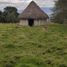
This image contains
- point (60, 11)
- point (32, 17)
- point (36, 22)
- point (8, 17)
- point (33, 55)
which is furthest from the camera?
point (8, 17)

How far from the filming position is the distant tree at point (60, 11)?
95.3 ft

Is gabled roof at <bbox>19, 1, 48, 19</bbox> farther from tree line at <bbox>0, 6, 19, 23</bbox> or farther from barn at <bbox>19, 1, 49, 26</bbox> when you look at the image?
tree line at <bbox>0, 6, 19, 23</bbox>

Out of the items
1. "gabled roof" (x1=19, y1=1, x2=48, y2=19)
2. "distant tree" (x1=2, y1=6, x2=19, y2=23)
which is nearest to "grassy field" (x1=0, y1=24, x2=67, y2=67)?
"gabled roof" (x1=19, y1=1, x2=48, y2=19)

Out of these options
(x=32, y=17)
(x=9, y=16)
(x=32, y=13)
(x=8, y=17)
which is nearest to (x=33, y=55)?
(x=32, y=17)

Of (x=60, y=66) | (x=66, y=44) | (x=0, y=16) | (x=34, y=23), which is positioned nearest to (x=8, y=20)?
(x=0, y=16)

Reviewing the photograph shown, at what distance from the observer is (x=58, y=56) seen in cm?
1350

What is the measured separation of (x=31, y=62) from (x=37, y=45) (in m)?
4.21

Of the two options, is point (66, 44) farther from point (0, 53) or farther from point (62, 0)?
point (62, 0)

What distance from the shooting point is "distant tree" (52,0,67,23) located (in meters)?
29.1

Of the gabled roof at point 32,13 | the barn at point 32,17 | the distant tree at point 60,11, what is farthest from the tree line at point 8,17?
the barn at point 32,17

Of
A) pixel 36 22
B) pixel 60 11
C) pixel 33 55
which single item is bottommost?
pixel 33 55

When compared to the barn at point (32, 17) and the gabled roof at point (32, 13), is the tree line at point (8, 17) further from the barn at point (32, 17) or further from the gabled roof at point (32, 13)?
the barn at point (32, 17)

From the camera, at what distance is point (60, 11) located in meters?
30.4

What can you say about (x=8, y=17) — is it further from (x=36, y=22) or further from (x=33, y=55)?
(x=33, y=55)
